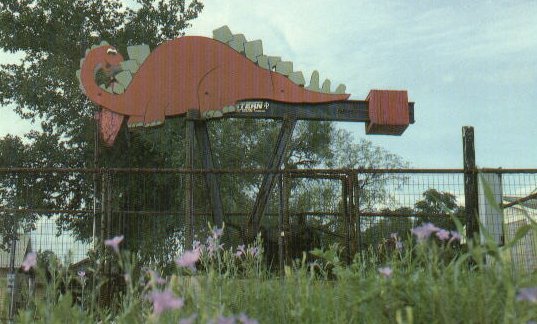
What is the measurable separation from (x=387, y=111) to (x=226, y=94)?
115 inches

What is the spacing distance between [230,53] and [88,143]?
9.17 meters

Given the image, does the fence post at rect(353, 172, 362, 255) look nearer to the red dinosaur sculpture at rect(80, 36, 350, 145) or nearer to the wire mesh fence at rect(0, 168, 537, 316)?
the wire mesh fence at rect(0, 168, 537, 316)

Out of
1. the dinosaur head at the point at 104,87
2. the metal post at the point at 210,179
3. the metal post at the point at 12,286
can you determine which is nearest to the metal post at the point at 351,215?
the metal post at the point at 210,179

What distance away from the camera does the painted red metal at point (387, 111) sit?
38.2 ft

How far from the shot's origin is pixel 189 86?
11.8 m

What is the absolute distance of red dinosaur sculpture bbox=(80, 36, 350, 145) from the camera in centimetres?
1169

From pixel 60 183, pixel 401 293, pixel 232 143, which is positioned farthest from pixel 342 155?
pixel 401 293

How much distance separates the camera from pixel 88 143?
19656mm

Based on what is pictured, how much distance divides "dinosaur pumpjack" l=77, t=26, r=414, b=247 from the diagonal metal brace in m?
0.02

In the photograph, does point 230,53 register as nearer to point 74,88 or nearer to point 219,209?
point 219,209

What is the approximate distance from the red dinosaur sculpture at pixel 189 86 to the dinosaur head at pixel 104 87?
19mm

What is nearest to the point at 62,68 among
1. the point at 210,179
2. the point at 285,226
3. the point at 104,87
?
the point at 104,87

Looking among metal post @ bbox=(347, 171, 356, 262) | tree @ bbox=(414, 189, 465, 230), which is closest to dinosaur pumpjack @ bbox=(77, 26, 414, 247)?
tree @ bbox=(414, 189, 465, 230)

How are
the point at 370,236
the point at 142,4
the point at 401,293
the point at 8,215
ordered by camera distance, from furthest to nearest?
the point at 142,4 < the point at 8,215 < the point at 370,236 < the point at 401,293
